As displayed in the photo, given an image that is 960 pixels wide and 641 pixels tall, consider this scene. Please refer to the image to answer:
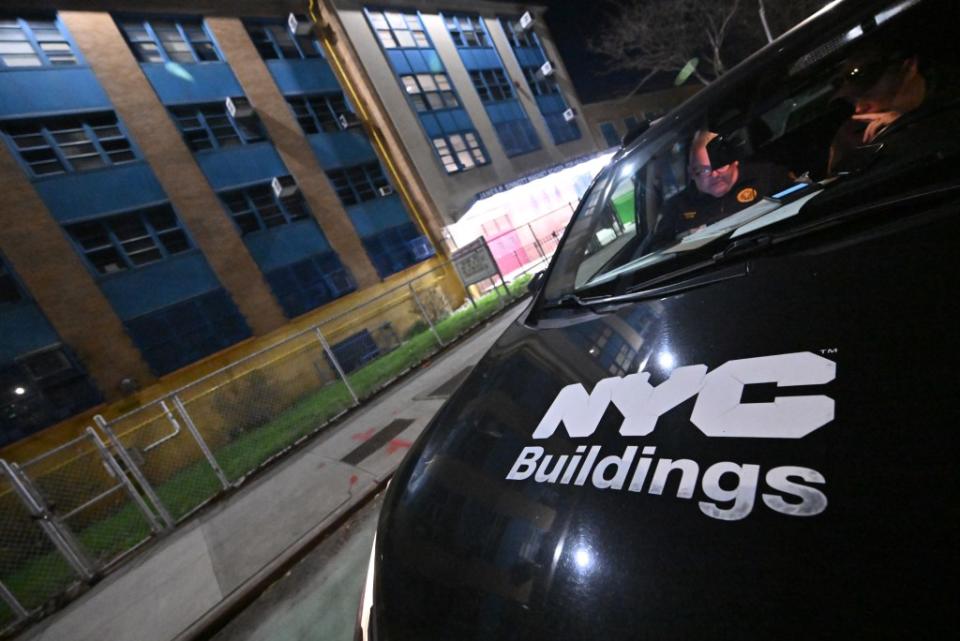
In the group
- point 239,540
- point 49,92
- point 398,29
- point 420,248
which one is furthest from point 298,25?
point 239,540

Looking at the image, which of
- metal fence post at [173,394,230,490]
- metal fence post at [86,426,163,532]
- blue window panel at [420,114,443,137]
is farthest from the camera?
blue window panel at [420,114,443,137]

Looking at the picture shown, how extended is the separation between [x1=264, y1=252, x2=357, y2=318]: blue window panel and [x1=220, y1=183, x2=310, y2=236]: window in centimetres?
171

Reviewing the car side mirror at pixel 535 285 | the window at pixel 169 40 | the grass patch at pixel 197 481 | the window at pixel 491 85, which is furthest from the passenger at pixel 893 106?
the window at pixel 491 85

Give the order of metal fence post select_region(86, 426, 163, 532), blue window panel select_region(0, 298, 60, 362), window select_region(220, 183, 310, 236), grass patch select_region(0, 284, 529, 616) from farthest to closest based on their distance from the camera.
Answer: window select_region(220, 183, 310, 236) < blue window panel select_region(0, 298, 60, 362) < metal fence post select_region(86, 426, 163, 532) < grass patch select_region(0, 284, 529, 616)

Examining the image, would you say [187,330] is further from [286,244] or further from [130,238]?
[286,244]

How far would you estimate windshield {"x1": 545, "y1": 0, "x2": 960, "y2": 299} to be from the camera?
1338mm

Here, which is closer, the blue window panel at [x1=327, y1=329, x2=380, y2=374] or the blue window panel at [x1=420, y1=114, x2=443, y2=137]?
the blue window panel at [x1=327, y1=329, x2=380, y2=374]

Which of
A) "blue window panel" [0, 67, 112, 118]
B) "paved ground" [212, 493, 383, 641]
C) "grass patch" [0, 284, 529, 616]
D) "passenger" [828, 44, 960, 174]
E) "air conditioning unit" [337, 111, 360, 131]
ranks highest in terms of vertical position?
"blue window panel" [0, 67, 112, 118]

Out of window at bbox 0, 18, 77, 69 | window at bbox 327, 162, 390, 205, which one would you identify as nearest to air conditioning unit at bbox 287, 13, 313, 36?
window at bbox 327, 162, 390, 205

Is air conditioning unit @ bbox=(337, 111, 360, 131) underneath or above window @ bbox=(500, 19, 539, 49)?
underneath

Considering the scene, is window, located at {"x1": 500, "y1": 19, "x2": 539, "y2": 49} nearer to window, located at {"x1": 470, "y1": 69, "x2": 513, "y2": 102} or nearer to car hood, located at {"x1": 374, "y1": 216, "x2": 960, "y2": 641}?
window, located at {"x1": 470, "y1": 69, "x2": 513, "y2": 102}

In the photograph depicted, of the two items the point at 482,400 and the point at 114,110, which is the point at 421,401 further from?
the point at 114,110

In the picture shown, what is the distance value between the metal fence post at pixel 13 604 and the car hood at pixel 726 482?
599cm

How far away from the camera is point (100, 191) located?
496 inches
